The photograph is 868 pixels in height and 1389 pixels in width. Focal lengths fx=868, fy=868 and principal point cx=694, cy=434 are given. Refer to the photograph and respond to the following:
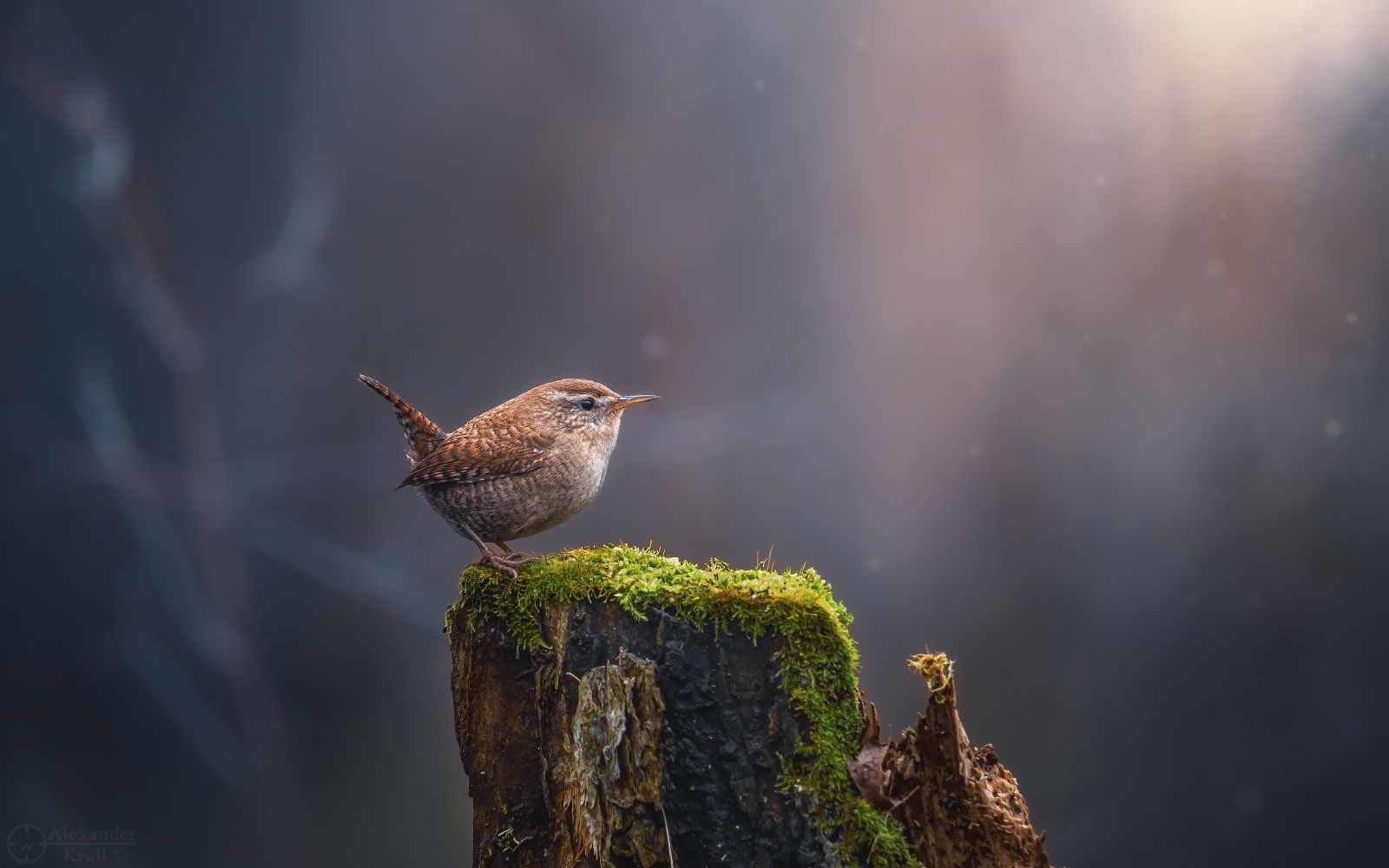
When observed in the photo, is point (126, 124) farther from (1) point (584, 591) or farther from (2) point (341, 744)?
(1) point (584, 591)

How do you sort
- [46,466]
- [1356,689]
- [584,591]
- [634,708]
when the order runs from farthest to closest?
[46,466] < [1356,689] < [584,591] < [634,708]

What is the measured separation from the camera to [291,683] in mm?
4906

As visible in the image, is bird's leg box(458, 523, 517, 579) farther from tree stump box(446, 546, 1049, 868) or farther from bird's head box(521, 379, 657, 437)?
bird's head box(521, 379, 657, 437)

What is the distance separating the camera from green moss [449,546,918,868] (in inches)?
84.8

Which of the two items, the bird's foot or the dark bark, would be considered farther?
the bird's foot

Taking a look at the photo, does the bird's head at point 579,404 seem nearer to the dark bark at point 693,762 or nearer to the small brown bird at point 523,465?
the small brown bird at point 523,465

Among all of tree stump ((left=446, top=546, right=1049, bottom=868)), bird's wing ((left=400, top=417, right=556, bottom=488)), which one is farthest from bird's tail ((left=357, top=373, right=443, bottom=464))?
tree stump ((left=446, top=546, right=1049, bottom=868))

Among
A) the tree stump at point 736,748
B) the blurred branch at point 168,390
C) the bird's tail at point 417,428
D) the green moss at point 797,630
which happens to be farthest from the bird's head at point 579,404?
the blurred branch at point 168,390

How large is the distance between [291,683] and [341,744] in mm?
448

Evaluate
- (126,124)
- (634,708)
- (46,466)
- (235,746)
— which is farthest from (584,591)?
(126,124)
